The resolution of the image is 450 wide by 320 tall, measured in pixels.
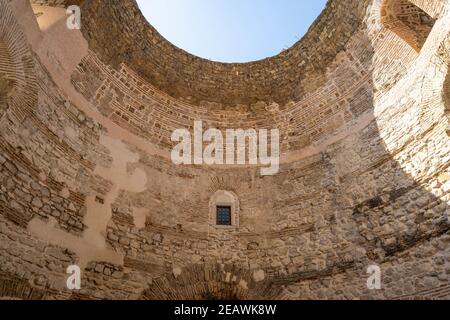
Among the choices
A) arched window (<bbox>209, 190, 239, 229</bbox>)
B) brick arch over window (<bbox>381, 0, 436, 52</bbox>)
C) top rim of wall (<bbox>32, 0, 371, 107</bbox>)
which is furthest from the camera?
top rim of wall (<bbox>32, 0, 371, 107</bbox>)

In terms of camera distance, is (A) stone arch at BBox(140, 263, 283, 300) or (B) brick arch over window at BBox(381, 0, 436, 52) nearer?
(A) stone arch at BBox(140, 263, 283, 300)

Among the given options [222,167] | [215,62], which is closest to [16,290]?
[222,167]

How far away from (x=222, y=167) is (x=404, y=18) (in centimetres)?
435

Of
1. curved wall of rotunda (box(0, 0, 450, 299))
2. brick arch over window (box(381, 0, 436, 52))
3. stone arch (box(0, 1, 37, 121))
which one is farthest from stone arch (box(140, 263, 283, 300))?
brick arch over window (box(381, 0, 436, 52))

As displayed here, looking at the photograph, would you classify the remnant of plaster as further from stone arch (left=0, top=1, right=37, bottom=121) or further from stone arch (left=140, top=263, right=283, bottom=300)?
stone arch (left=0, top=1, right=37, bottom=121)

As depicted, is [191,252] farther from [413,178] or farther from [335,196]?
[413,178]

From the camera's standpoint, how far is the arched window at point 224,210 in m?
7.67

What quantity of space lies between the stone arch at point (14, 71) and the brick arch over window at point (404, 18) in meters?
6.09

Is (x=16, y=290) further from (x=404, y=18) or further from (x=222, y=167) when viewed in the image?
(x=404, y=18)

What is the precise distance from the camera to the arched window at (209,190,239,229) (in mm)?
7672

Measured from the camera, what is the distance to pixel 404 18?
7652 millimetres

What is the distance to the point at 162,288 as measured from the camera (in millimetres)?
6586

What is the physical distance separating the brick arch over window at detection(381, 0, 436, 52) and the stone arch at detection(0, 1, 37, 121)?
609 cm

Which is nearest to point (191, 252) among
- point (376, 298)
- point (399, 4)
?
point (376, 298)
